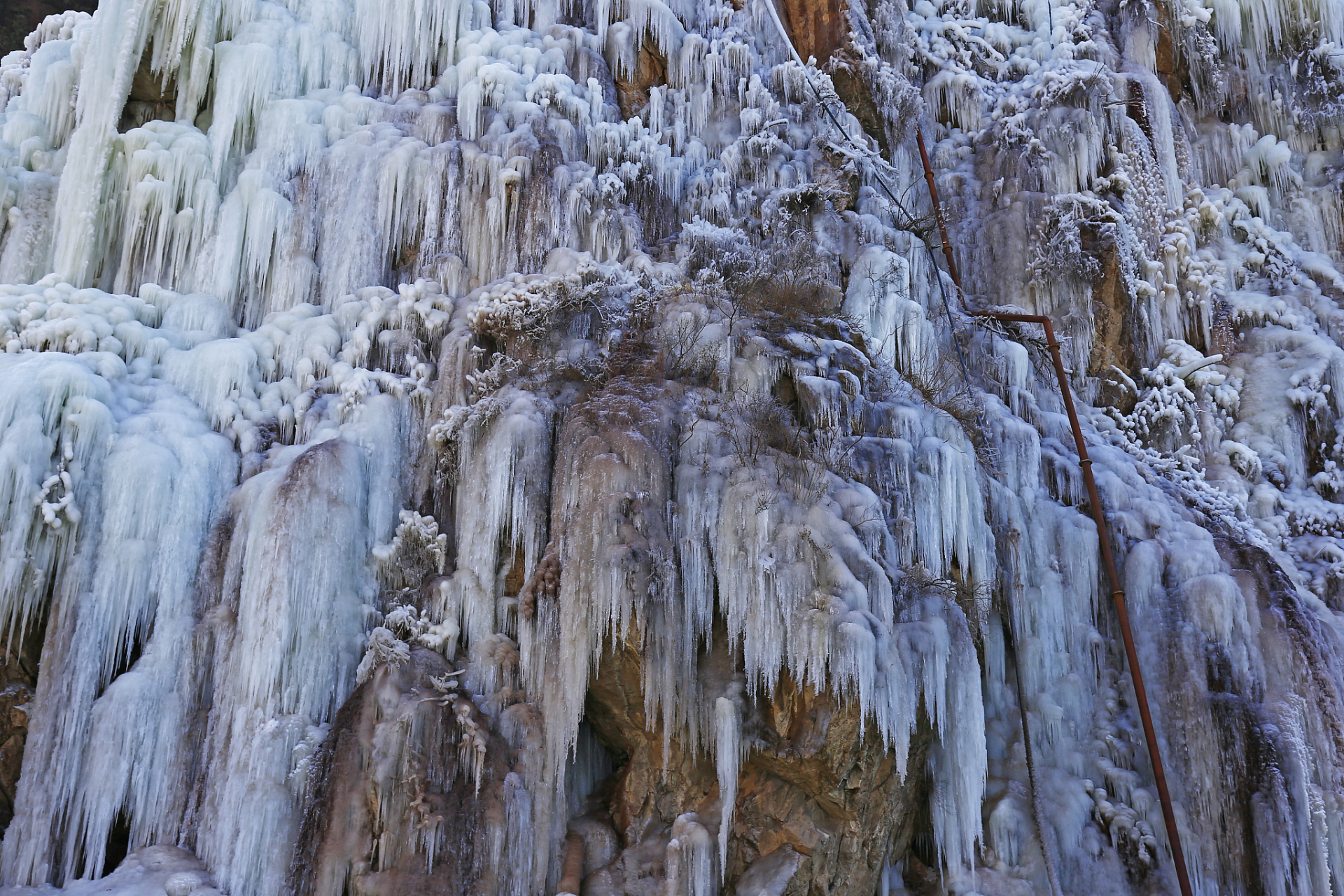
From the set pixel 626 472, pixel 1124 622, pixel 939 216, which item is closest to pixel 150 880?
pixel 626 472

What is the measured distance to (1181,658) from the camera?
890 cm

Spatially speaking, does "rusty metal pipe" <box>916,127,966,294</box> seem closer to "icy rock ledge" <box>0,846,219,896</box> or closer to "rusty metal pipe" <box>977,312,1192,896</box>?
"rusty metal pipe" <box>977,312,1192,896</box>

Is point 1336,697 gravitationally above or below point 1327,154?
below

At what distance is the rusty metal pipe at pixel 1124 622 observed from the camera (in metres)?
8.18

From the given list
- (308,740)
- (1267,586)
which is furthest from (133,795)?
(1267,586)

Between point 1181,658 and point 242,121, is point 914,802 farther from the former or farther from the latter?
point 242,121

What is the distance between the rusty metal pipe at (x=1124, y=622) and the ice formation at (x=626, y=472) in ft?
0.50

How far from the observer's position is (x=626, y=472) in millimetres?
8133

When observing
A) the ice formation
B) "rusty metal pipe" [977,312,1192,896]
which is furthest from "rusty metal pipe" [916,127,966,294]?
"rusty metal pipe" [977,312,1192,896]

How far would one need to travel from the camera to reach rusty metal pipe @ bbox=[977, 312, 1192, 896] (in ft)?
26.8

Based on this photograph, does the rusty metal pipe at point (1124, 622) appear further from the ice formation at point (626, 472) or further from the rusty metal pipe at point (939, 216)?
the rusty metal pipe at point (939, 216)

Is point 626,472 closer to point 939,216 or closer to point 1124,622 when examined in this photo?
point 1124,622

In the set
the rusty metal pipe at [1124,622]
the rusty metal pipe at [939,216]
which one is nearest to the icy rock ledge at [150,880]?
the rusty metal pipe at [1124,622]

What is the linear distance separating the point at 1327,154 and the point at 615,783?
11.6m
